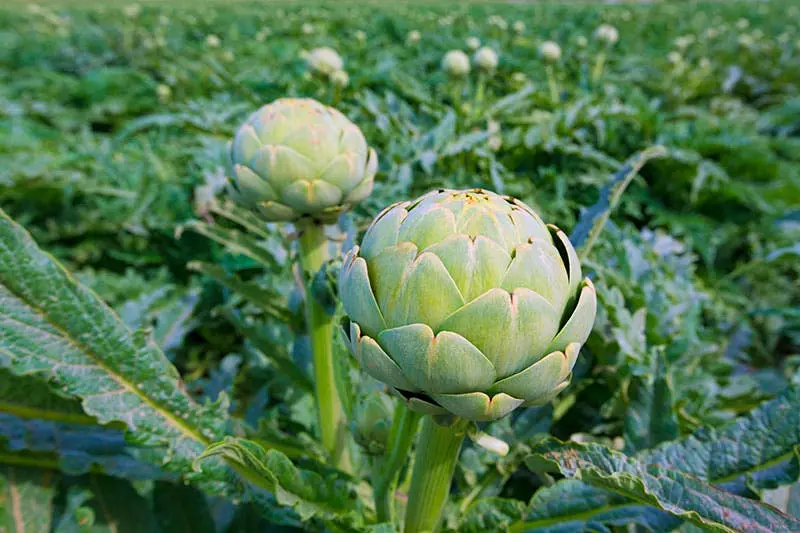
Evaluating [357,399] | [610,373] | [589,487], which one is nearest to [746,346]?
[610,373]

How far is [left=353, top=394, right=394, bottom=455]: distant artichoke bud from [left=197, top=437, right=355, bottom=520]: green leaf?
0.05 meters

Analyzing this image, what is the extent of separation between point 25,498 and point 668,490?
733 mm

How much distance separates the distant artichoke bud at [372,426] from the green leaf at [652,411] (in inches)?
12.2

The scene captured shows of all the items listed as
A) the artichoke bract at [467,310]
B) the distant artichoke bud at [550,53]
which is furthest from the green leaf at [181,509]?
the distant artichoke bud at [550,53]

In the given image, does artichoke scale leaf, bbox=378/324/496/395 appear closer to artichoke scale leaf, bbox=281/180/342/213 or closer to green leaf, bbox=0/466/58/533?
artichoke scale leaf, bbox=281/180/342/213

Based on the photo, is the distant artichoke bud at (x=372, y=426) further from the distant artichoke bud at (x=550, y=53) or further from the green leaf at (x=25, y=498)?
the distant artichoke bud at (x=550, y=53)

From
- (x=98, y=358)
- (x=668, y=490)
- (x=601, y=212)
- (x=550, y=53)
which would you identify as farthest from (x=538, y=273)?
(x=550, y=53)

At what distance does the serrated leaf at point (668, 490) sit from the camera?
48 cm

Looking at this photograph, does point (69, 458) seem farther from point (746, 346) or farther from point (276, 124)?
point (746, 346)

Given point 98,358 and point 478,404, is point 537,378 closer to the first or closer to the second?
point 478,404

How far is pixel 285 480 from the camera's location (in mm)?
562

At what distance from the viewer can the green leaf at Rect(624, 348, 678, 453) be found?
727 mm

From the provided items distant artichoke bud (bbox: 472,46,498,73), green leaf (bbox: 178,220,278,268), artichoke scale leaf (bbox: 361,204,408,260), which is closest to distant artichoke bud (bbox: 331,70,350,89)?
distant artichoke bud (bbox: 472,46,498,73)

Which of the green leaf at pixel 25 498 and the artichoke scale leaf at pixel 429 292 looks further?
the green leaf at pixel 25 498
